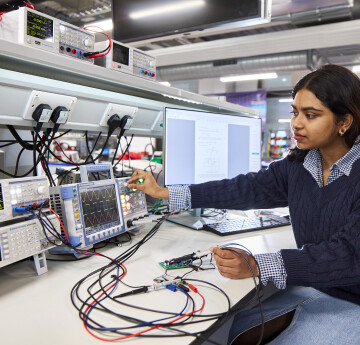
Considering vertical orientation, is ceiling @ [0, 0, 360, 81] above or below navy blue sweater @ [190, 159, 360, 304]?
above

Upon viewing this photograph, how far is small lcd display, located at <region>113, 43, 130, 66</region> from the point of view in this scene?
1252 mm

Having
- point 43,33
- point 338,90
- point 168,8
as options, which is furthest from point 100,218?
point 168,8

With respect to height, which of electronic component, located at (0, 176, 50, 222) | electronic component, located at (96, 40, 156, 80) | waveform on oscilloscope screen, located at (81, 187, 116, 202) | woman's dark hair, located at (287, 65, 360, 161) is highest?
electronic component, located at (96, 40, 156, 80)

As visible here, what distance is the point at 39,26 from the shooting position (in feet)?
3.23

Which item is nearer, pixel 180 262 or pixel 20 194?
pixel 20 194

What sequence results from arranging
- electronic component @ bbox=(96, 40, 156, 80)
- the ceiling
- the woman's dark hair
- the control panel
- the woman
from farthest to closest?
the ceiling → electronic component @ bbox=(96, 40, 156, 80) → the woman's dark hair → the woman → the control panel

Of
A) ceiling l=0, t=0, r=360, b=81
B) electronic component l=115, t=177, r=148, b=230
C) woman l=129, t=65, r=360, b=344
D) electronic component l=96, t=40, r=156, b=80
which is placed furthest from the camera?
ceiling l=0, t=0, r=360, b=81

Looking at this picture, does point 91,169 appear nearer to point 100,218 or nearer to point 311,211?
point 100,218

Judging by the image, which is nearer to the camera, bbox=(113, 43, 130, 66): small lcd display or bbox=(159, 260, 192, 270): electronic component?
bbox=(159, 260, 192, 270): electronic component

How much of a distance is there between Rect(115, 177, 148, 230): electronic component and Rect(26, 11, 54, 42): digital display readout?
51 cm

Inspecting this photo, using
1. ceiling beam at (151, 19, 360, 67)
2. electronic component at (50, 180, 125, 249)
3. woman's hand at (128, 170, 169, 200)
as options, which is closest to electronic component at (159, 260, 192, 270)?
electronic component at (50, 180, 125, 249)

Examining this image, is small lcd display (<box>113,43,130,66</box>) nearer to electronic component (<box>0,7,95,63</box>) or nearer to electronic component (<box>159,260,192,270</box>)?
electronic component (<box>0,7,95,63</box>)

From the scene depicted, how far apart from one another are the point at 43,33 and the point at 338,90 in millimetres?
919

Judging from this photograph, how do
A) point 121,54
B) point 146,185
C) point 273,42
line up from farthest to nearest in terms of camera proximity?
point 273,42 → point 121,54 → point 146,185
